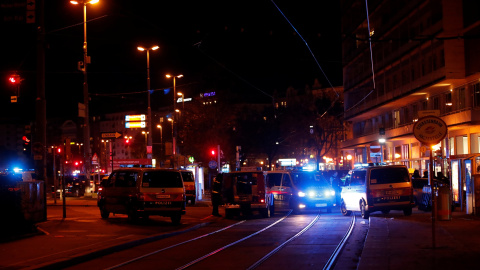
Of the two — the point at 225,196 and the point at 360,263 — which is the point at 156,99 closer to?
the point at 225,196

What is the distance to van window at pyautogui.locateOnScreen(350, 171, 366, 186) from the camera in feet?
81.4

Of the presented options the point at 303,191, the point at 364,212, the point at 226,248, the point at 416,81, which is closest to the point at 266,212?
the point at 303,191

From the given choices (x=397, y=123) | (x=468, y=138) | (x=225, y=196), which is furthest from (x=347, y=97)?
(x=225, y=196)

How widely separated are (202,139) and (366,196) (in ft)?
103

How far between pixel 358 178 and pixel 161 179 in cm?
835

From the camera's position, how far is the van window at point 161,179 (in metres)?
22.4

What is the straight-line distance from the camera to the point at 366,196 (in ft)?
78.8

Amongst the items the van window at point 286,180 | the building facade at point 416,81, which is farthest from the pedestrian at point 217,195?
the building facade at point 416,81

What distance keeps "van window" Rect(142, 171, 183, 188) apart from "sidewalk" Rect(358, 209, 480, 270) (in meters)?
7.38

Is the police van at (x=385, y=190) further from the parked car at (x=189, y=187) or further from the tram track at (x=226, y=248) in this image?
the parked car at (x=189, y=187)

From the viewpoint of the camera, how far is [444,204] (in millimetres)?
20281

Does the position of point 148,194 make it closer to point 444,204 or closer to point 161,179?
point 161,179

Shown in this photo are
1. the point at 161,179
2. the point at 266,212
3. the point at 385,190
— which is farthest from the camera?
the point at 266,212

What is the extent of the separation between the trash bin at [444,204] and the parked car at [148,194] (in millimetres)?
9042
